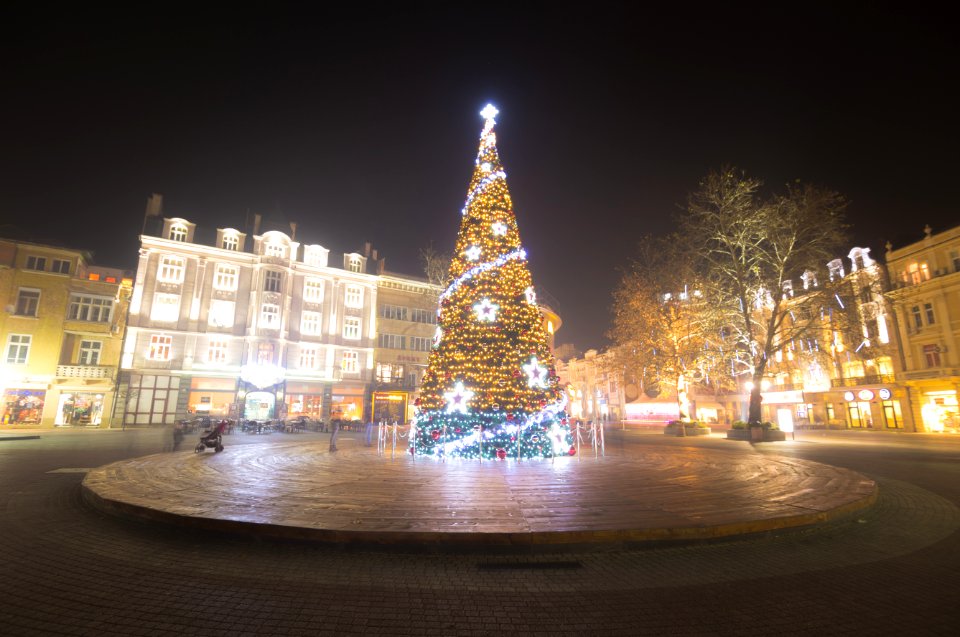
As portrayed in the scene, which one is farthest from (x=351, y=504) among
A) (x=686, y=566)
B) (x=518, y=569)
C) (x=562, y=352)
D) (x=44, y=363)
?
(x=562, y=352)

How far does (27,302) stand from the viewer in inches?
1244

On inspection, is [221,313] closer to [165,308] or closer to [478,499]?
[165,308]

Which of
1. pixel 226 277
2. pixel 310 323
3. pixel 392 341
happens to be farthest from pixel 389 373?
pixel 226 277

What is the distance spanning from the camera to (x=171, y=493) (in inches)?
281

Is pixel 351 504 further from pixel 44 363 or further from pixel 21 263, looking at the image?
pixel 21 263

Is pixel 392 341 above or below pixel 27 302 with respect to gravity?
below

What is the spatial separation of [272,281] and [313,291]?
3.67m

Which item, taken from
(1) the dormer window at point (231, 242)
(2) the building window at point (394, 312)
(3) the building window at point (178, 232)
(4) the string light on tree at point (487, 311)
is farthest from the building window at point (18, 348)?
(4) the string light on tree at point (487, 311)

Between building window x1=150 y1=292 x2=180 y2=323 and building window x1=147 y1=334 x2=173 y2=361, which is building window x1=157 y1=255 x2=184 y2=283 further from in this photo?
building window x1=147 y1=334 x2=173 y2=361

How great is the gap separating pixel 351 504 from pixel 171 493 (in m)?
3.12

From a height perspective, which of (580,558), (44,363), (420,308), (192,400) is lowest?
(580,558)

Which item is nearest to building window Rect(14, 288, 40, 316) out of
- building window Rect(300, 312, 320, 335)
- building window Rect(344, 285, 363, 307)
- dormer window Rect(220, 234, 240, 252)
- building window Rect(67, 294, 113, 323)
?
building window Rect(67, 294, 113, 323)

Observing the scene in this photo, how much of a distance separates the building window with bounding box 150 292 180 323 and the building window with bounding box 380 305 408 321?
16.6 m

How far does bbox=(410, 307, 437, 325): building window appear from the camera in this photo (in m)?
45.4
